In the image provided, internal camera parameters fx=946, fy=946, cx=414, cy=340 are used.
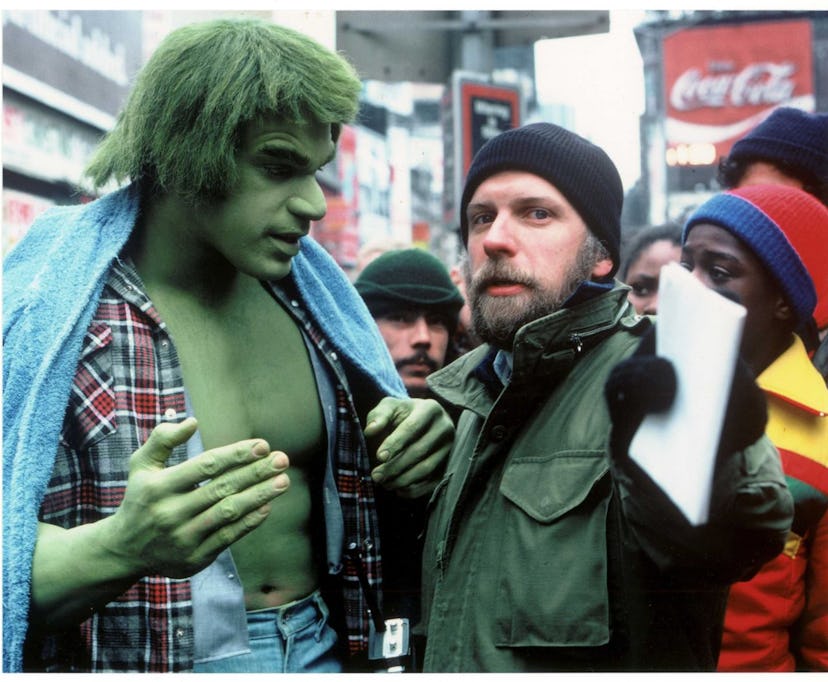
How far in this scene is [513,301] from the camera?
1979mm

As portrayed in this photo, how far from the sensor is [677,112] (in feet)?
36.9

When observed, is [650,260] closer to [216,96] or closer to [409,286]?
[409,286]

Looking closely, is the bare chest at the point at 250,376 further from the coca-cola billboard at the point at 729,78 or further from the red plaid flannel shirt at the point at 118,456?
the coca-cola billboard at the point at 729,78

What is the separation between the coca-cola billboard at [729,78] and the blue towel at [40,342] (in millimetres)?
9802

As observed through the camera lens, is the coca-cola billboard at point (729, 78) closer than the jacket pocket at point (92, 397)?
No

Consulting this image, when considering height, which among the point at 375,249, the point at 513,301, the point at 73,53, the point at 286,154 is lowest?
the point at 513,301

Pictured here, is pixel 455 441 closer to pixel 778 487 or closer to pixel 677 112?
pixel 778 487

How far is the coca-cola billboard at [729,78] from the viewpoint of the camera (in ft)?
35.2

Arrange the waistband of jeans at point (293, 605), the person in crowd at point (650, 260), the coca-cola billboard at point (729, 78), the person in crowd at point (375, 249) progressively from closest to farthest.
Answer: the waistband of jeans at point (293, 605) → the person in crowd at point (650, 260) → the person in crowd at point (375, 249) → the coca-cola billboard at point (729, 78)

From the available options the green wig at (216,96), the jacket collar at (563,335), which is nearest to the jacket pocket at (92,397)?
the green wig at (216,96)

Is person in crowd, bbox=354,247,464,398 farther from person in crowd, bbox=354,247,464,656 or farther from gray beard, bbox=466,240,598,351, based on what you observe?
gray beard, bbox=466,240,598,351

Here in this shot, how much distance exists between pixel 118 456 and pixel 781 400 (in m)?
1.38

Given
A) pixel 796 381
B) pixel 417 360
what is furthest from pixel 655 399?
pixel 417 360

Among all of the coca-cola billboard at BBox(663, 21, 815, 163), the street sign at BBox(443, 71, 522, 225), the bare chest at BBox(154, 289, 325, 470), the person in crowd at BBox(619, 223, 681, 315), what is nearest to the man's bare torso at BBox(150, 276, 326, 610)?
the bare chest at BBox(154, 289, 325, 470)
